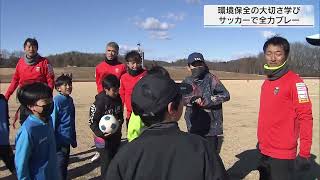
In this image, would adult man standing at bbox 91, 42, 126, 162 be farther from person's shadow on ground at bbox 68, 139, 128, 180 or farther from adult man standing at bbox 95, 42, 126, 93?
person's shadow on ground at bbox 68, 139, 128, 180

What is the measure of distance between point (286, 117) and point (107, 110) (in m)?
2.30

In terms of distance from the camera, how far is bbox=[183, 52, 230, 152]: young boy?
546cm

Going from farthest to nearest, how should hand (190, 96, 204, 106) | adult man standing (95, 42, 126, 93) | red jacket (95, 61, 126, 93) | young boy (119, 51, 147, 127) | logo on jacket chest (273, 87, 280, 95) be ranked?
red jacket (95, 61, 126, 93) < adult man standing (95, 42, 126, 93) < young boy (119, 51, 147, 127) < hand (190, 96, 204, 106) < logo on jacket chest (273, 87, 280, 95)

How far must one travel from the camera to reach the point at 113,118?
5336 millimetres

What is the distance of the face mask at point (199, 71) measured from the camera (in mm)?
5457

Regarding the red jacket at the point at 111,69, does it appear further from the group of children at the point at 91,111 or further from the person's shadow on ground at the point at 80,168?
the person's shadow on ground at the point at 80,168

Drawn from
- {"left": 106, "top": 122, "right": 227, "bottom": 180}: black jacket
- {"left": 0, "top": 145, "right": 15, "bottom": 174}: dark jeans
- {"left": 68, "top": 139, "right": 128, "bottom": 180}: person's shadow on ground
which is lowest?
{"left": 68, "top": 139, "right": 128, "bottom": 180}: person's shadow on ground

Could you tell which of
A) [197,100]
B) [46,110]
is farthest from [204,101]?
[46,110]

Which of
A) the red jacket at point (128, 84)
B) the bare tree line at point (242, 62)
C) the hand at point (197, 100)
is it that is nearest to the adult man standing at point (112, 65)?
the red jacket at point (128, 84)

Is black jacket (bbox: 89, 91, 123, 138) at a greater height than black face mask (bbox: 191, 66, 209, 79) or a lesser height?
lesser

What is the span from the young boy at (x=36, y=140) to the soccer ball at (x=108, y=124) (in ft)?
3.98

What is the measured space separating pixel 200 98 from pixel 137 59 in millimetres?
1323

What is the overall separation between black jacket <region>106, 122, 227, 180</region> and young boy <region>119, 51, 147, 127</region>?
414cm

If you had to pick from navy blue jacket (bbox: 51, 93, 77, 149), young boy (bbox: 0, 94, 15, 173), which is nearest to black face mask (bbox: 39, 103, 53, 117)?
navy blue jacket (bbox: 51, 93, 77, 149)
